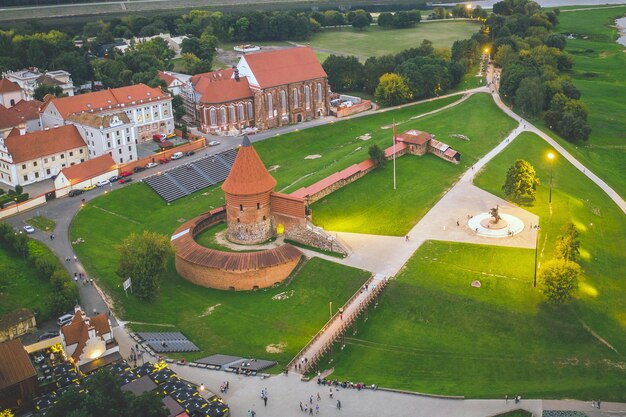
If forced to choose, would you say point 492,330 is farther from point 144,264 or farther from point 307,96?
point 307,96

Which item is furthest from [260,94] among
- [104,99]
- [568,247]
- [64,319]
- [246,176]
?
[568,247]

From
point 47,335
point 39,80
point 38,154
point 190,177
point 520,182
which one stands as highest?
point 39,80

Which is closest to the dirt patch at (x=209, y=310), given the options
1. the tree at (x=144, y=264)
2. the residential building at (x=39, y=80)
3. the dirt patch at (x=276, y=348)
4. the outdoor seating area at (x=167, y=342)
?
the outdoor seating area at (x=167, y=342)

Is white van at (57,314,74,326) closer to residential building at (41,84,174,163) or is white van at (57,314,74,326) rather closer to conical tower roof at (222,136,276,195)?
conical tower roof at (222,136,276,195)

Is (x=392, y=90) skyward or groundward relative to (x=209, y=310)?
skyward

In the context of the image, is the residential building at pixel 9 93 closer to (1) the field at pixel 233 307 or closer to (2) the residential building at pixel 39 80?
(2) the residential building at pixel 39 80

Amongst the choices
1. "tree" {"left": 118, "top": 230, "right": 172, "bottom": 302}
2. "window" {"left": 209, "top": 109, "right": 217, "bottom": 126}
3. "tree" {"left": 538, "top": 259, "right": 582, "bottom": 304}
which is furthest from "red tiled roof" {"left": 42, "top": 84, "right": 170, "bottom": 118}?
"tree" {"left": 538, "top": 259, "right": 582, "bottom": 304}

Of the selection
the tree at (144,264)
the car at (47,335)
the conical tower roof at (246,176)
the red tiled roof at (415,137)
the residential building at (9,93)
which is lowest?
→ the car at (47,335)
